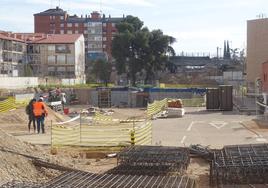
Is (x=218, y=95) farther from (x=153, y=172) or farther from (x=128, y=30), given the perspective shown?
(x=128, y=30)

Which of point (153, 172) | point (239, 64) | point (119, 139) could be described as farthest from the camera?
point (239, 64)

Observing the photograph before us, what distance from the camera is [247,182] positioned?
12.9 meters

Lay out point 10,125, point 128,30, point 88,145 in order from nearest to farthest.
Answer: point 88,145, point 10,125, point 128,30

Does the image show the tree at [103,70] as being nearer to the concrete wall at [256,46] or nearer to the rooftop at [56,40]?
the rooftop at [56,40]

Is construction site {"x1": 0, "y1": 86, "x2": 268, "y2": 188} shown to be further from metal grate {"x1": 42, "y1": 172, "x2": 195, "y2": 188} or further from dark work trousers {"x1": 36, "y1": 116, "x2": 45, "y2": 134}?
dark work trousers {"x1": 36, "y1": 116, "x2": 45, "y2": 134}

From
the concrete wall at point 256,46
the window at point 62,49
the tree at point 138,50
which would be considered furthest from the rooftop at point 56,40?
the concrete wall at point 256,46

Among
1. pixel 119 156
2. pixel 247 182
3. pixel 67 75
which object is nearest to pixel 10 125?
pixel 119 156

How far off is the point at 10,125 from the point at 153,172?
15.3 meters

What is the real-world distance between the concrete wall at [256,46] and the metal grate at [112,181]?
194 feet

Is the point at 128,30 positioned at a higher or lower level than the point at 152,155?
higher

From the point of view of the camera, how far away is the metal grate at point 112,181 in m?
11.0

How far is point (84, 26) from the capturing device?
485 feet

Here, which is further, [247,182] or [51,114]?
[51,114]

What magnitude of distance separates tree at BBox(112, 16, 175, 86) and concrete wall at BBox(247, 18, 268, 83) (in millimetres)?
16451
